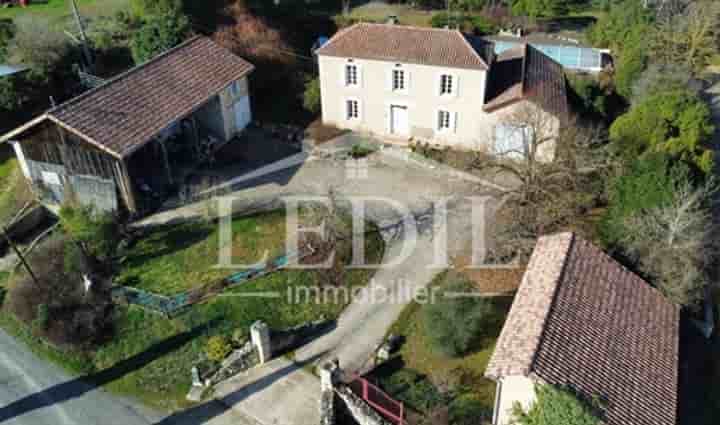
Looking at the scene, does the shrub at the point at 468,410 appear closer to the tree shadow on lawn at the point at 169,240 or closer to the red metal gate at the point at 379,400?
the red metal gate at the point at 379,400

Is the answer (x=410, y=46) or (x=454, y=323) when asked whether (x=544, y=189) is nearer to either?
(x=454, y=323)

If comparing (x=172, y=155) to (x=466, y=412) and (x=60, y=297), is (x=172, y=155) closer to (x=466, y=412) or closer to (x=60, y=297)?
(x=60, y=297)

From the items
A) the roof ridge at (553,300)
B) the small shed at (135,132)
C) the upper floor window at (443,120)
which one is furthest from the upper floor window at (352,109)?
the roof ridge at (553,300)

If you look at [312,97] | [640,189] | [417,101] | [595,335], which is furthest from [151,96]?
[595,335]

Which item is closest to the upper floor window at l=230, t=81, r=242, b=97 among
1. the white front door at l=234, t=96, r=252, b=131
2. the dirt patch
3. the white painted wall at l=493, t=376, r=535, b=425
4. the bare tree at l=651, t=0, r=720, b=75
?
the white front door at l=234, t=96, r=252, b=131

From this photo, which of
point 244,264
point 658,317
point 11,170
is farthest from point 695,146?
point 11,170
